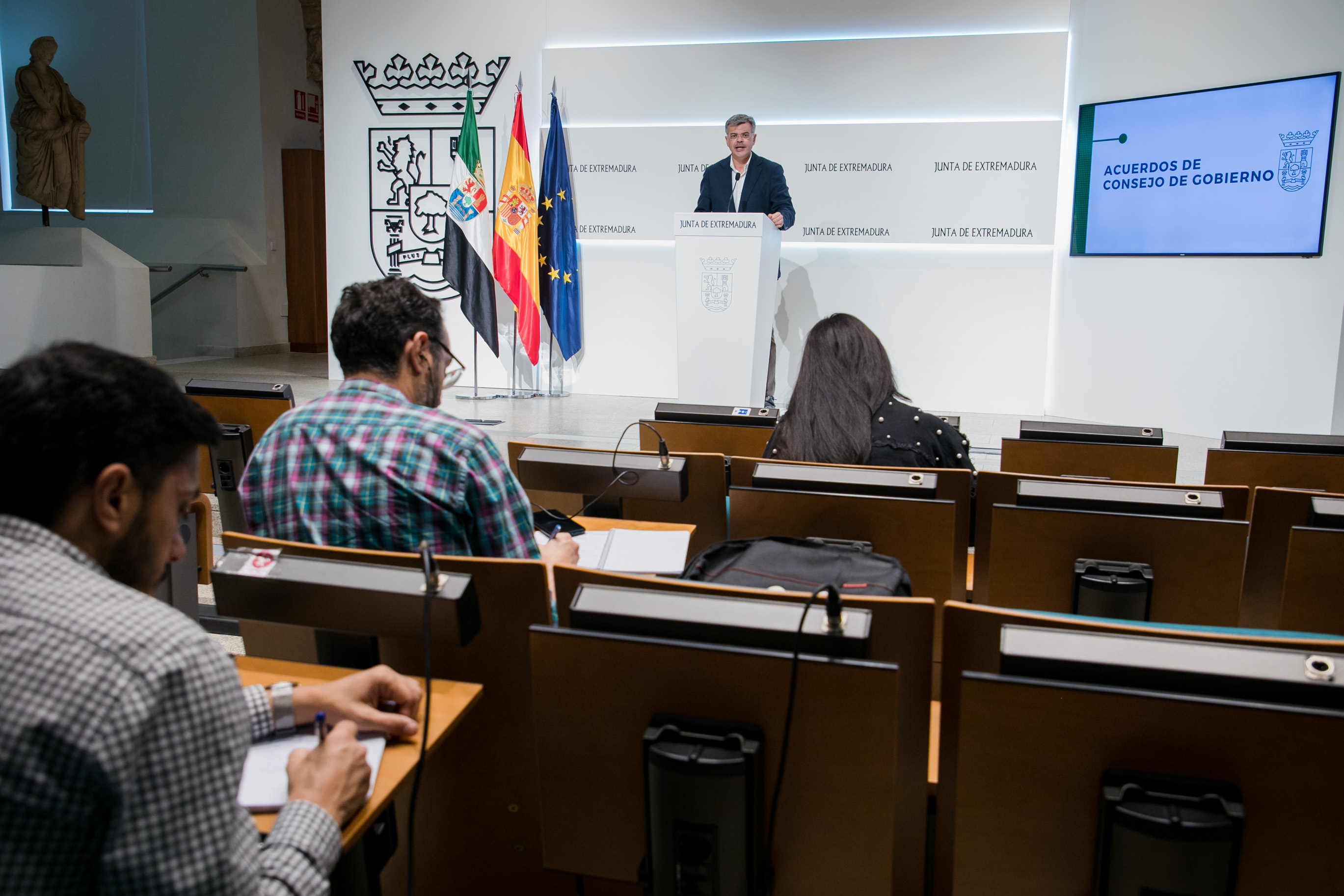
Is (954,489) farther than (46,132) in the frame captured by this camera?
No

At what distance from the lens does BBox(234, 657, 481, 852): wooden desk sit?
1011 millimetres

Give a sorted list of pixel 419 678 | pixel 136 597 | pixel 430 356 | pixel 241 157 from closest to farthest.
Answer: pixel 136 597
pixel 419 678
pixel 430 356
pixel 241 157

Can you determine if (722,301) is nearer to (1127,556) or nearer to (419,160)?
(419,160)

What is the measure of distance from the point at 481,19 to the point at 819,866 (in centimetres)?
739

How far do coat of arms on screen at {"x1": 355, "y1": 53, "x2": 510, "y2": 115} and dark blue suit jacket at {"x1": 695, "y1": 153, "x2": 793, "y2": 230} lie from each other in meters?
2.06

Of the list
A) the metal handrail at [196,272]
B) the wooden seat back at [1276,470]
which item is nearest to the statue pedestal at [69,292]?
the metal handrail at [196,272]

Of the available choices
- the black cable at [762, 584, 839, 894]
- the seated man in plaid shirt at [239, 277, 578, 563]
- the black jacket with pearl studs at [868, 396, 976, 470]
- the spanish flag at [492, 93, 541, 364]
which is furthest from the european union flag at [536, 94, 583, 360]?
the black cable at [762, 584, 839, 894]

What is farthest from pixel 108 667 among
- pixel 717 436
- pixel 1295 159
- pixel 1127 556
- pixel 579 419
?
pixel 1295 159

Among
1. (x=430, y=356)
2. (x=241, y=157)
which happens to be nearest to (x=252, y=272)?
(x=241, y=157)

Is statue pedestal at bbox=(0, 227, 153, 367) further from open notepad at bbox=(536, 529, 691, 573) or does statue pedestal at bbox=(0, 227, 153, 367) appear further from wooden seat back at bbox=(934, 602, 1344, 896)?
wooden seat back at bbox=(934, 602, 1344, 896)

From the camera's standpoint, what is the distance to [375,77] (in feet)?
24.5

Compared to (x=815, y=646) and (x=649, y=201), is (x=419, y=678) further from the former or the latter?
(x=649, y=201)

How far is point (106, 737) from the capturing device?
68 centimetres

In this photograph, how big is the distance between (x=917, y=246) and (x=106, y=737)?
22.0 ft
